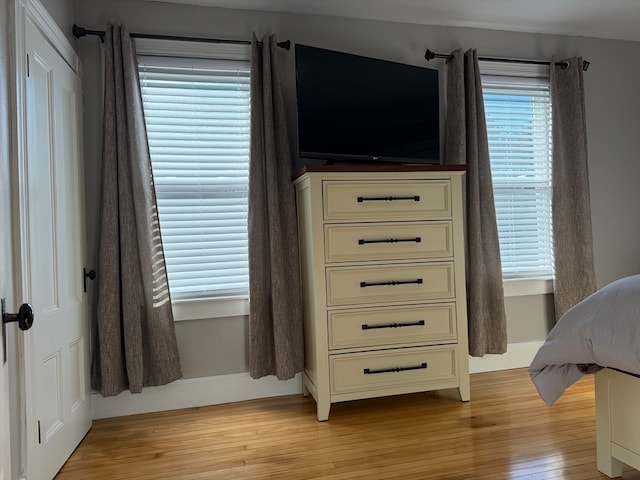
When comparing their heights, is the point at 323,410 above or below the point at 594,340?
below

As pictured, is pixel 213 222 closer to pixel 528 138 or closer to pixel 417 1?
pixel 417 1

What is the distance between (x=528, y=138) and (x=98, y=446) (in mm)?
3164

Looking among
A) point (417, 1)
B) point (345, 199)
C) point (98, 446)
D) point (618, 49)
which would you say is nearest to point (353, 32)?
point (417, 1)

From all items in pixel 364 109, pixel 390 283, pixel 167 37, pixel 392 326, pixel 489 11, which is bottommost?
pixel 392 326

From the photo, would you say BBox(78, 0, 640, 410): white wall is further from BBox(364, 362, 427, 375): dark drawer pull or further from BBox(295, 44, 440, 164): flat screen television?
BBox(364, 362, 427, 375): dark drawer pull

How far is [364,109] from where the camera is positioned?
109 inches

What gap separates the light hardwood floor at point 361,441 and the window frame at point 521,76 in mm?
674

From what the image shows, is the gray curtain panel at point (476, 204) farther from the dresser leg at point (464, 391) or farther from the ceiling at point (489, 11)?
the dresser leg at point (464, 391)

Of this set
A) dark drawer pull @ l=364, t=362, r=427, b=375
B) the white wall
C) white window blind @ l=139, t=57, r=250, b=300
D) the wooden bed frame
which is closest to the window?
white window blind @ l=139, t=57, r=250, b=300

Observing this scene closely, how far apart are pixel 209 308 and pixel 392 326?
1055mm

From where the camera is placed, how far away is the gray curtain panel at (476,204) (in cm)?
303

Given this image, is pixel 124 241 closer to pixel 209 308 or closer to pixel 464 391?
pixel 209 308

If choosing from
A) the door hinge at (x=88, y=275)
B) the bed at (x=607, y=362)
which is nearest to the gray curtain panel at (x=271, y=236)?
the door hinge at (x=88, y=275)

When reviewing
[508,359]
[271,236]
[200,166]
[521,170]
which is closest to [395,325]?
[271,236]
